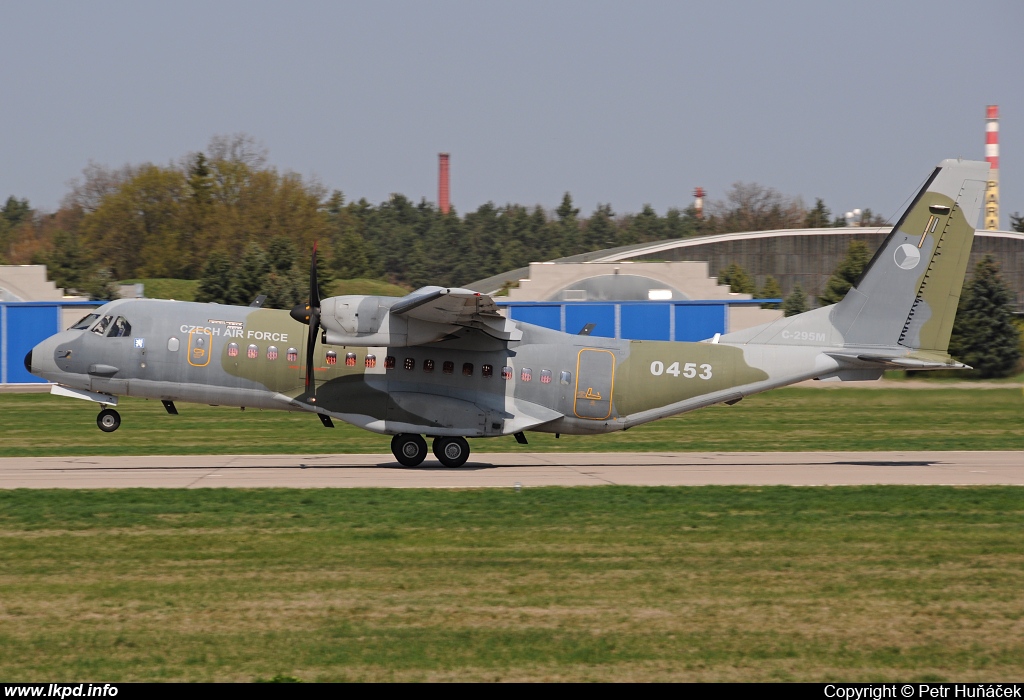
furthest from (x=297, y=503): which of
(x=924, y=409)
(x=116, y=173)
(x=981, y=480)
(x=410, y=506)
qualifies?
(x=116, y=173)

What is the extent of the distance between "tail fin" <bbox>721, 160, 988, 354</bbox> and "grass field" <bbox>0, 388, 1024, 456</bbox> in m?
5.55

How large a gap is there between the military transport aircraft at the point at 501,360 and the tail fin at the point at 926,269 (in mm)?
26

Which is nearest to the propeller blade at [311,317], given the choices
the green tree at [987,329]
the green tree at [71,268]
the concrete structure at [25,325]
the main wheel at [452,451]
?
the main wheel at [452,451]

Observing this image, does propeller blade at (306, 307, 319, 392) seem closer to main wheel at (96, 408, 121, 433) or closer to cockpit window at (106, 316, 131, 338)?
cockpit window at (106, 316, 131, 338)

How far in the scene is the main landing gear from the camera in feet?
71.4

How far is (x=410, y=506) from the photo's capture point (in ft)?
54.7

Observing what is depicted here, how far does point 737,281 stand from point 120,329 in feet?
178

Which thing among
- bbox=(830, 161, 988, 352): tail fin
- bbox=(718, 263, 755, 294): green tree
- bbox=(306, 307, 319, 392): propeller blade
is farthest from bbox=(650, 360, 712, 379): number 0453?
bbox=(718, 263, 755, 294): green tree

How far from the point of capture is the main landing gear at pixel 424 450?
856 inches

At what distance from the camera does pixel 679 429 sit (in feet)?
106

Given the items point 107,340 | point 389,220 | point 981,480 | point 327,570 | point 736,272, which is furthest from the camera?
point 389,220

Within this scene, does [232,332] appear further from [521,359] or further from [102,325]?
[521,359]
